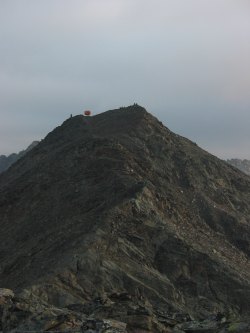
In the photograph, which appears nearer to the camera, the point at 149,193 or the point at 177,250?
the point at 177,250

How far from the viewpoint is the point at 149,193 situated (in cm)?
4916

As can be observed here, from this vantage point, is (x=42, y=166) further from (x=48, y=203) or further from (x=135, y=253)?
(x=135, y=253)

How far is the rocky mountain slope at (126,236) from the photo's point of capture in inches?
1242

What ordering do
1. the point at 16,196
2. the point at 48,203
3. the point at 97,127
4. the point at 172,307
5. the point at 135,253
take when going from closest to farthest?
the point at 172,307 < the point at 135,253 < the point at 48,203 < the point at 16,196 < the point at 97,127

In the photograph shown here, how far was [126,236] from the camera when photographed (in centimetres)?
4381

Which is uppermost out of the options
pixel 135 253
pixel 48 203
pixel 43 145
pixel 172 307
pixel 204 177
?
pixel 43 145

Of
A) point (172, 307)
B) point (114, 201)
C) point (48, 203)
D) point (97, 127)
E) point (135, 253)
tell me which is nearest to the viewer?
point (172, 307)

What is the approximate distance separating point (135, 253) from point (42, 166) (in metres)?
22.1

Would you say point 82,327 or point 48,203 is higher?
point 48,203

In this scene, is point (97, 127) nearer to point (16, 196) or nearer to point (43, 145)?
point (43, 145)

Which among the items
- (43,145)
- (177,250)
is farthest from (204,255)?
(43,145)

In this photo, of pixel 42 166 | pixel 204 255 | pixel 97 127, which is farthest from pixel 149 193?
pixel 97 127

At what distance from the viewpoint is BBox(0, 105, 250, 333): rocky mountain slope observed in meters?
31.6

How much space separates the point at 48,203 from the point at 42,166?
396 inches
